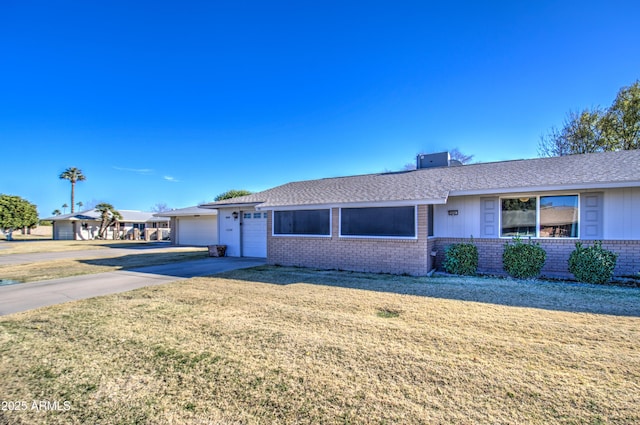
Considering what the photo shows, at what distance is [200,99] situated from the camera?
1702 cm

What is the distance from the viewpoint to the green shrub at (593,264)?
7.89 metres

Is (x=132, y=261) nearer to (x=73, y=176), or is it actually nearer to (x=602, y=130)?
(x=602, y=130)

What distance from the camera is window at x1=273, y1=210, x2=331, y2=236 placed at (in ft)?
35.9

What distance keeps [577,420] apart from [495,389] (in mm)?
619

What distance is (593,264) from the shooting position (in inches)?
314

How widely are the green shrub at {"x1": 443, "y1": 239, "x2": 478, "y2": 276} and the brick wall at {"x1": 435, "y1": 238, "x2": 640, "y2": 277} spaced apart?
473mm

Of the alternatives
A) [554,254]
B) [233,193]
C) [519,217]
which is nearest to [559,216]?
[519,217]

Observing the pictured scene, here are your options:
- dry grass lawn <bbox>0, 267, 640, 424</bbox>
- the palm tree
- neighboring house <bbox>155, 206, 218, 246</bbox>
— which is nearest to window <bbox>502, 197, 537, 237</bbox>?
dry grass lawn <bbox>0, 267, 640, 424</bbox>

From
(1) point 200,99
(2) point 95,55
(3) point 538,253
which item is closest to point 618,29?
(3) point 538,253

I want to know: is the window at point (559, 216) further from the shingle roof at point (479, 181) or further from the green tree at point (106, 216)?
the green tree at point (106, 216)

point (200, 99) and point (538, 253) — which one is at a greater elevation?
point (200, 99)

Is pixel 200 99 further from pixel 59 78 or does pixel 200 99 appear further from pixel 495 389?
pixel 495 389

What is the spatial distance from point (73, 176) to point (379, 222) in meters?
60.1

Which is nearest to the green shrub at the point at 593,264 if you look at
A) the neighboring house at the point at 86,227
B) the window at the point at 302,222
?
the window at the point at 302,222
